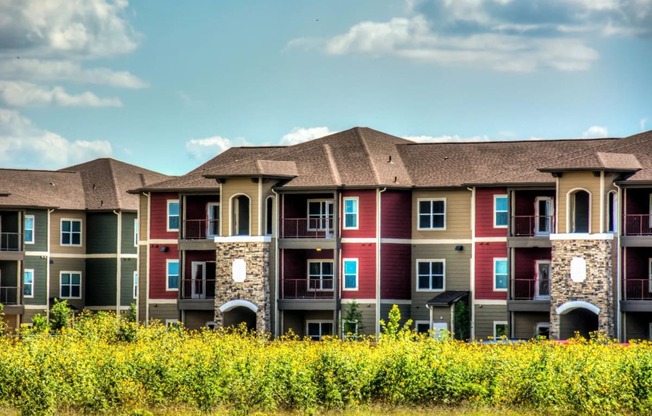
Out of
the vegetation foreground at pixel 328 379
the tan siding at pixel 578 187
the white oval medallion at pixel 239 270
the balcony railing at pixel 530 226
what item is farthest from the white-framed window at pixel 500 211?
the vegetation foreground at pixel 328 379

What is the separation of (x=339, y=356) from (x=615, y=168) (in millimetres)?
20647

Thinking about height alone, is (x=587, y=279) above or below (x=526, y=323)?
above

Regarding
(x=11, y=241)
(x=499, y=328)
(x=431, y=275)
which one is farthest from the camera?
(x=11, y=241)

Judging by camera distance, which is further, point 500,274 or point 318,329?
point 318,329

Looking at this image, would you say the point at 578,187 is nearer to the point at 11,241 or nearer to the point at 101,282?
the point at 11,241

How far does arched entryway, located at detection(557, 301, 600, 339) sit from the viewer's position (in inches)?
2344

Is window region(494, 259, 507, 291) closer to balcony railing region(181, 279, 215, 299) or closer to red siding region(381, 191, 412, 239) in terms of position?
red siding region(381, 191, 412, 239)

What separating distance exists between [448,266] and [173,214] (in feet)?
45.0

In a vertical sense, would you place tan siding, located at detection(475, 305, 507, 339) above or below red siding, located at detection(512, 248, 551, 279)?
below

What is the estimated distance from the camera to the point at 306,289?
66062 millimetres

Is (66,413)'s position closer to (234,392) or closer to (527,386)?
(234,392)

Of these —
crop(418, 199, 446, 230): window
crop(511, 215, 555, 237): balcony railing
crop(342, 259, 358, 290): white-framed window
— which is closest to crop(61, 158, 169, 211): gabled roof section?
crop(342, 259, 358, 290): white-framed window

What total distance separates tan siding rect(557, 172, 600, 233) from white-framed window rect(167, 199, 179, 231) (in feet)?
63.7

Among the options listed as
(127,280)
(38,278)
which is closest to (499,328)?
(127,280)
